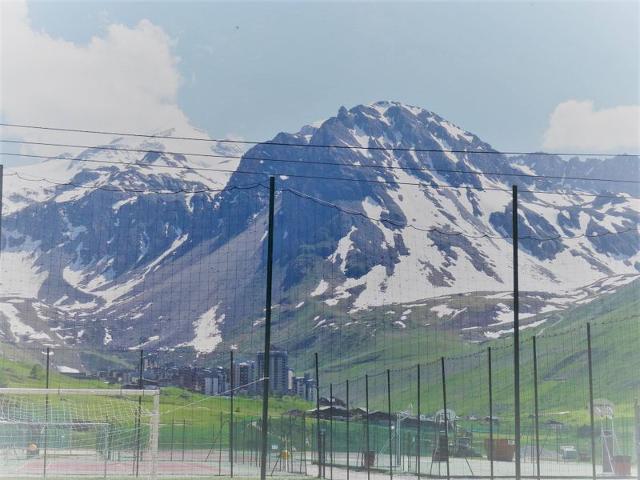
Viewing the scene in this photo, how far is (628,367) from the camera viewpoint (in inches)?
4776

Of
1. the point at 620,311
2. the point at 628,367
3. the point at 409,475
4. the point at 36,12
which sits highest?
the point at 36,12

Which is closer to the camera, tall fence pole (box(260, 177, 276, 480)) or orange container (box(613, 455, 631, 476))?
tall fence pole (box(260, 177, 276, 480))

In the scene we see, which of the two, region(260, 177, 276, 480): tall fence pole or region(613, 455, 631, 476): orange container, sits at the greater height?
region(260, 177, 276, 480): tall fence pole

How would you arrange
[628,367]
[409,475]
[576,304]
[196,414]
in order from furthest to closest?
[576,304] → [628,367] → [196,414] → [409,475]

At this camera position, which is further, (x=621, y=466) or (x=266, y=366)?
(x=621, y=466)

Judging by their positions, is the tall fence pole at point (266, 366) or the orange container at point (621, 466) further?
the orange container at point (621, 466)

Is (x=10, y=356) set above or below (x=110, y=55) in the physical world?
below

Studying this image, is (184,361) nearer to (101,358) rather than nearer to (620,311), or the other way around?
(101,358)

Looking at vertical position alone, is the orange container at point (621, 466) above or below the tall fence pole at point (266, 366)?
below

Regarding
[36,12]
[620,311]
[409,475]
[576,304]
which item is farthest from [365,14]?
[576,304]

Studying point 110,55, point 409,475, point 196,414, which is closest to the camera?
point 409,475

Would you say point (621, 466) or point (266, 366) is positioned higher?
point (266, 366)

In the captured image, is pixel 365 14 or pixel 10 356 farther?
pixel 10 356

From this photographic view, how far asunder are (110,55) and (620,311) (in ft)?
274
